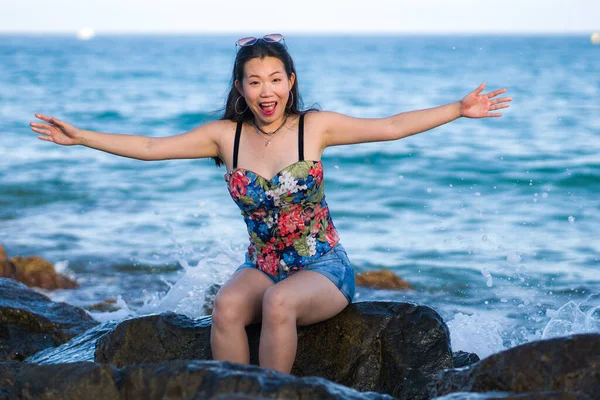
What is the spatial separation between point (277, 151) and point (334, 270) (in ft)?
2.35

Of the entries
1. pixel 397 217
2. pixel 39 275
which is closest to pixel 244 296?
A: pixel 39 275

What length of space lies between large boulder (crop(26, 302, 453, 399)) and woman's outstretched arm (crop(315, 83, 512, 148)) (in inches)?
36.4

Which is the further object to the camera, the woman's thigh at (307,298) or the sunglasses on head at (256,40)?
the sunglasses on head at (256,40)

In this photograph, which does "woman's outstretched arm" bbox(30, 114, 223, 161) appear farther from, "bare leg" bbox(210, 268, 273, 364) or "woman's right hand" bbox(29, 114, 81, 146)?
"bare leg" bbox(210, 268, 273, 364)

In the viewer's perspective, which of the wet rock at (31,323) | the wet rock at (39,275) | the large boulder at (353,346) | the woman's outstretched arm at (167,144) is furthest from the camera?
the wet rock at (39,275)

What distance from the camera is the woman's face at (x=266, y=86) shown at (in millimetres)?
4293

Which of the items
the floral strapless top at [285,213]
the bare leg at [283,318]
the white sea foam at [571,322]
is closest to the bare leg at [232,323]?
the bare leg at [283,318]

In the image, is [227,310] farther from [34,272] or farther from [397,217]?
[397,217]

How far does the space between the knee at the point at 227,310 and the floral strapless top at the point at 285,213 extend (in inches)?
15.8

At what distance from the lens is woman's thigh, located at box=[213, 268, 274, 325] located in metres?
3.91

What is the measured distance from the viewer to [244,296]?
3967 mm

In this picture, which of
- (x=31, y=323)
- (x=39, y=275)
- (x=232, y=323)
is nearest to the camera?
(x=232, y=323)

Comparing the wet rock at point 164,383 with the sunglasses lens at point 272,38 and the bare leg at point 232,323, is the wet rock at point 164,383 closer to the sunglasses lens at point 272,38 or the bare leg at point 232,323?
the bare leg at point 232,323

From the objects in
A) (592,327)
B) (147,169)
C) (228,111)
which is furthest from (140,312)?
(147,169)
